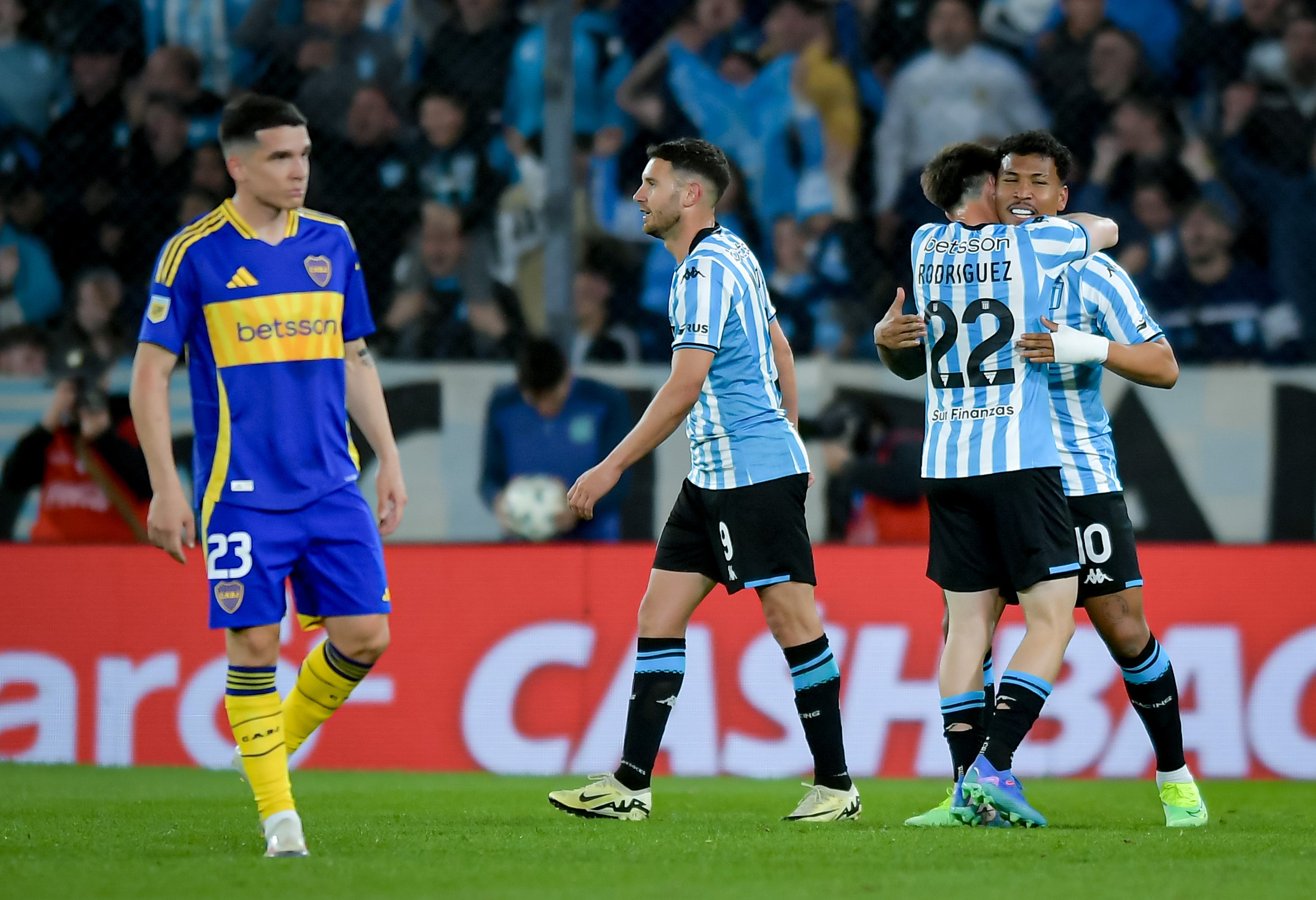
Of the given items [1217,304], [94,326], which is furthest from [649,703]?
[1217,304]

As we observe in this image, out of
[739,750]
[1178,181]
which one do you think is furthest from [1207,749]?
[1178,181]

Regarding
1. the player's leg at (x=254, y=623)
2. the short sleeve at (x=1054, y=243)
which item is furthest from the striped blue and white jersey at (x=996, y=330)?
the player's leg at (x=254, y=623)

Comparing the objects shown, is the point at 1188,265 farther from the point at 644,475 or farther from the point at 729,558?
the point at 729,558

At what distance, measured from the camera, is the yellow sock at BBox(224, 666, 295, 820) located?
4039mm

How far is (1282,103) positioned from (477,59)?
4485 millimetres

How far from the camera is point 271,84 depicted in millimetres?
8945

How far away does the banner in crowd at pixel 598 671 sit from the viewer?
7094 millimetres

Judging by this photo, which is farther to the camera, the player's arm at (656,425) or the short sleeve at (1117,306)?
the short sleeve at (1117,306)

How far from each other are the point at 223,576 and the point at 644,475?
4004mm

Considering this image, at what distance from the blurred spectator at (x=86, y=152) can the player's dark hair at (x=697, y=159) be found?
4.51 meters

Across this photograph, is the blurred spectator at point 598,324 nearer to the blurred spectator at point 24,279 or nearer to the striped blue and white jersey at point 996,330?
the blurred spectator at point 24,279

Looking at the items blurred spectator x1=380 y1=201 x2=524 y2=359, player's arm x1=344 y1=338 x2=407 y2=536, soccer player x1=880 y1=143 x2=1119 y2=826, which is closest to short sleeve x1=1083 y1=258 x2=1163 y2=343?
soccer player x1=880 y1=143 x2=1119 y2=826

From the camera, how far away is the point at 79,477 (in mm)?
7871

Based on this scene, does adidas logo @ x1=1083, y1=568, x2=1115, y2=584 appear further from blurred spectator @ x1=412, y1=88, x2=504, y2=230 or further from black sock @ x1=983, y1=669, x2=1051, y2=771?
blurred spectator @ x1=412, y1=88, x2=504, y2=230
